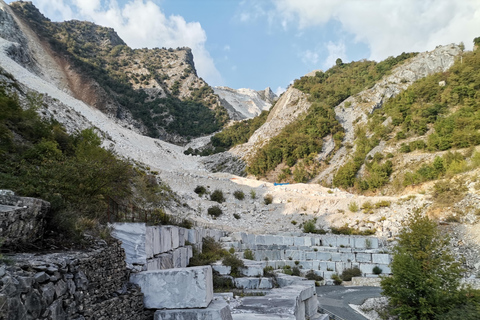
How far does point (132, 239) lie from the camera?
598 centimetres

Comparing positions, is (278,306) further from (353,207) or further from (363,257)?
(353,207)

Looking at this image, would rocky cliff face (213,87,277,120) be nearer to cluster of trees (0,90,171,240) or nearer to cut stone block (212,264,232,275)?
cluster of trees (0,90,171,240)

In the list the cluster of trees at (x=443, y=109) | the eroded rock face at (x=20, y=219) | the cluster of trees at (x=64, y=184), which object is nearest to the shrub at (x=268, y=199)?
the cluster of trees at (x=443, y=109)

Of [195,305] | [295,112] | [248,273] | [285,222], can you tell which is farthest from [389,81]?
[195,305]

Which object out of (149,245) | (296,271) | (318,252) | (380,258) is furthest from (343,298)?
(149,245)

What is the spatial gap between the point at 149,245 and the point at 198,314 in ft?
6.74

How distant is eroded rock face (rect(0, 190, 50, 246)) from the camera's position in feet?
12.3

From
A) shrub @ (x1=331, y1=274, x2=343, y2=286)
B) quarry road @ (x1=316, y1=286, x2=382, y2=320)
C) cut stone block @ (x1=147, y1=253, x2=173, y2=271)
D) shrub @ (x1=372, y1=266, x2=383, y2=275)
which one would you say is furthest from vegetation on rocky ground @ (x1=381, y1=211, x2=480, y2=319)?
shrub @ (x1=372, y1=266, x2=383, y2=275)

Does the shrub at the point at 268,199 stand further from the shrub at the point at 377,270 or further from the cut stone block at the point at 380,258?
the shrub at the point at 377,270

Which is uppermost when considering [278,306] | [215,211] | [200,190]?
[200,190]

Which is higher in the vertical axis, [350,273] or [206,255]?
[206,255]

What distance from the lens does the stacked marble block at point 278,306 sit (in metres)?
6.00

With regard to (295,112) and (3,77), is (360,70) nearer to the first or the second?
(295,112)

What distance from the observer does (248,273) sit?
988cm
